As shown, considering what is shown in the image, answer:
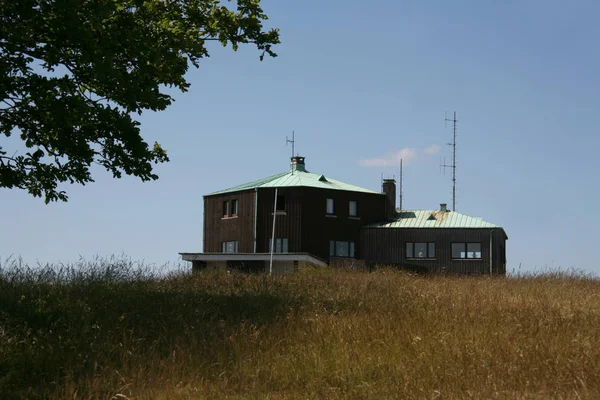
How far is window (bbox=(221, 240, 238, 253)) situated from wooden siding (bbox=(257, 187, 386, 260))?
113 inches

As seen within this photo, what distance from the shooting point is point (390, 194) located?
55.2 metres

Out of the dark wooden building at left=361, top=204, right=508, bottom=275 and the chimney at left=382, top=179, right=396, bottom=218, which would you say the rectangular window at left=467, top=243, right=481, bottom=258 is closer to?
the dark wooden building at left=361, top=204, right=508, bottom=275

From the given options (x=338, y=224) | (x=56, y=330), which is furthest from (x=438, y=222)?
(x=56, y=330)

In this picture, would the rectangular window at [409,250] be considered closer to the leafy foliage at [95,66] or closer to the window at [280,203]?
the window at [280,203]

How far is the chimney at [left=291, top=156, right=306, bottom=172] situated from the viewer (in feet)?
188

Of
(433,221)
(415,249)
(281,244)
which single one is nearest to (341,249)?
(281,244)

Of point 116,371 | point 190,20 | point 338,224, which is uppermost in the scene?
point 190,20

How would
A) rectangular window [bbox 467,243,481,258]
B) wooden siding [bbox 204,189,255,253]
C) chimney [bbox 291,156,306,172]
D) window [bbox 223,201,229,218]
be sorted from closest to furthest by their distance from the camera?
wooden siding [bbox 204,189,255,253], rectangular window [bbox 467,243,481,258], window [bbox 223,201,229,218], chimney [bbox 291,156,306,172]

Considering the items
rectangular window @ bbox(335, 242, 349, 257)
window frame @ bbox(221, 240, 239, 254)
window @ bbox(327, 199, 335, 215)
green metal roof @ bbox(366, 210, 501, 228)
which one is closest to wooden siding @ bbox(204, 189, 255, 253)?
window frame @ bbox(221, 240, 239, 254)

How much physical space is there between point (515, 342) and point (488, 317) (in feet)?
6.97

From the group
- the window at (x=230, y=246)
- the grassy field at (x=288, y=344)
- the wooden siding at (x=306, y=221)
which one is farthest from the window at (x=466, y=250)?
the grassy field at (x=288, y=344)

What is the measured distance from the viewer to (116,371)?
9141mm

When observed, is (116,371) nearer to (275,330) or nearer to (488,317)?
(275,330)

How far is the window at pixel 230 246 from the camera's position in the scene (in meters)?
51.8
